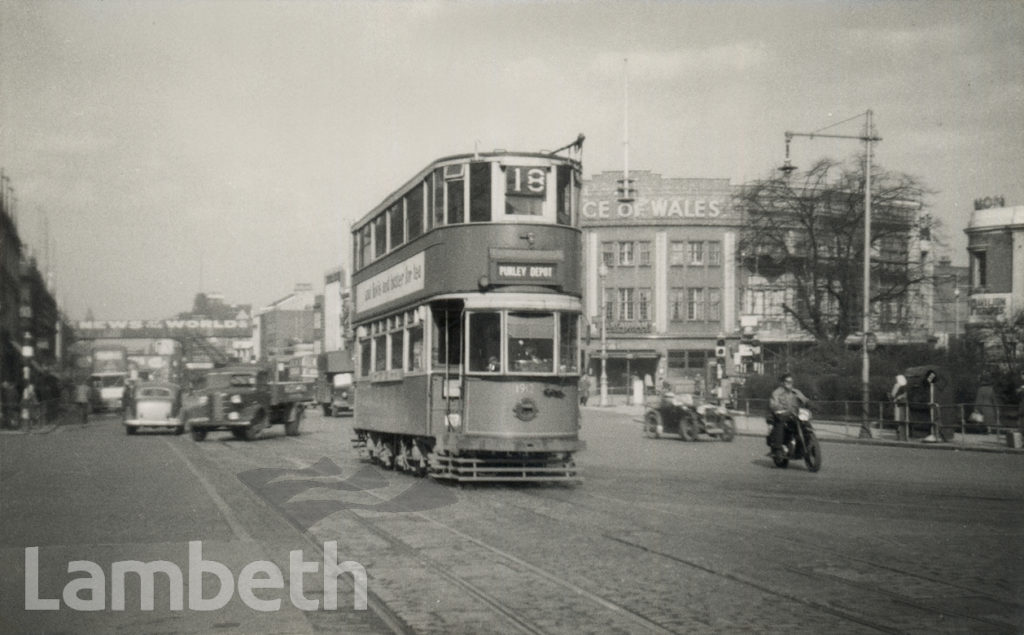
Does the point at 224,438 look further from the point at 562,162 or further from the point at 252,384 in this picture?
the point at 562,162

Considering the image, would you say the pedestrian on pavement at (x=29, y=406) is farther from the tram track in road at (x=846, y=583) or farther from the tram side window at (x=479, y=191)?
the tram track in road at (x=846, y=583)

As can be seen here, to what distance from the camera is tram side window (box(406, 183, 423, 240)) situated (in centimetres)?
1716

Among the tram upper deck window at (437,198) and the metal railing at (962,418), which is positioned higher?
the tram upper deck window at (437,198)

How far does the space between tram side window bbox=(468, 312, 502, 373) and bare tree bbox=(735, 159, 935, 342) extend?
3688 centimetres

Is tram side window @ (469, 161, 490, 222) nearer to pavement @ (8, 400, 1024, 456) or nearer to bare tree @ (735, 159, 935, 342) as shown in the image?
pavement @ (8, 400, 1024, 456)

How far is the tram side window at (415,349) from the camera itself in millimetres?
16797

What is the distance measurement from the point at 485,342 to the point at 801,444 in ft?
24.3

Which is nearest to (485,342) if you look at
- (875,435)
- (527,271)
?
(527,271)

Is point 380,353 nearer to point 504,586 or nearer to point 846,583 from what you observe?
point 504,586

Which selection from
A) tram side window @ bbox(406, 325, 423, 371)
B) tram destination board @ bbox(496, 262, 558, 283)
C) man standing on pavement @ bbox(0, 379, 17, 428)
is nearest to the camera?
tram destination board @ bbox(496, 262, 558, 283)

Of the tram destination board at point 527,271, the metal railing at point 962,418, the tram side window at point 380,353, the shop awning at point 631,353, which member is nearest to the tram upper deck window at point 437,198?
the tram destination board at point 527,271

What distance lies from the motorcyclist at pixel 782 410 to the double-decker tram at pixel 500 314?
5.51 metres

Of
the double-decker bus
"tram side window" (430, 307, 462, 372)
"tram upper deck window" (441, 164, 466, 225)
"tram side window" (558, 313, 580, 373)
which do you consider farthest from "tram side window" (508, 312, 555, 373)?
the double-decker bus

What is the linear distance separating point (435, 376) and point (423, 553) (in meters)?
6.53
